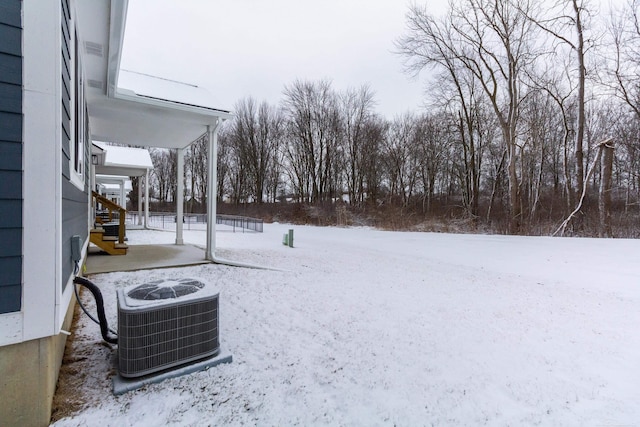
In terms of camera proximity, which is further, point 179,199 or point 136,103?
point 179,199

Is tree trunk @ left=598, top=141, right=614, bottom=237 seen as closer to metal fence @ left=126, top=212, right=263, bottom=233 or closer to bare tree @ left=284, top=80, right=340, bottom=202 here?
metal fence @ left=126, top=212, right=263, bottom=233

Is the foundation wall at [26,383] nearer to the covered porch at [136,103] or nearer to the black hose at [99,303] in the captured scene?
the black hose at [99,303]

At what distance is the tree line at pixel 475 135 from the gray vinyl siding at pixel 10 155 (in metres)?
14.3

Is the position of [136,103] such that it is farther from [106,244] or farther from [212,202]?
[106,244]

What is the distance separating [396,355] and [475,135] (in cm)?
2279

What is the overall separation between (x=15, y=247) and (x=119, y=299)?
80 centimetres

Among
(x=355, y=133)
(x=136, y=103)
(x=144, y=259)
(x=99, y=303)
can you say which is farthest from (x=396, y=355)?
(x=355, y=133)

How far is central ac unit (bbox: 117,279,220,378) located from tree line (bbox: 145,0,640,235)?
13239mm

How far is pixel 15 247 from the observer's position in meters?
1.72

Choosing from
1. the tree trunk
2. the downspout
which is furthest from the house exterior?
the tree trunk

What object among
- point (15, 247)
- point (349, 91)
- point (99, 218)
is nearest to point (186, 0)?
point (99, 218)

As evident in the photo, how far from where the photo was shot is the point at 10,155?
67.1 inches

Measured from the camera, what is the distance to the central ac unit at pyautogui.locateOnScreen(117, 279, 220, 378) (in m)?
2.20

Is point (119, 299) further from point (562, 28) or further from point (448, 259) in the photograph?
point (562, 28)
